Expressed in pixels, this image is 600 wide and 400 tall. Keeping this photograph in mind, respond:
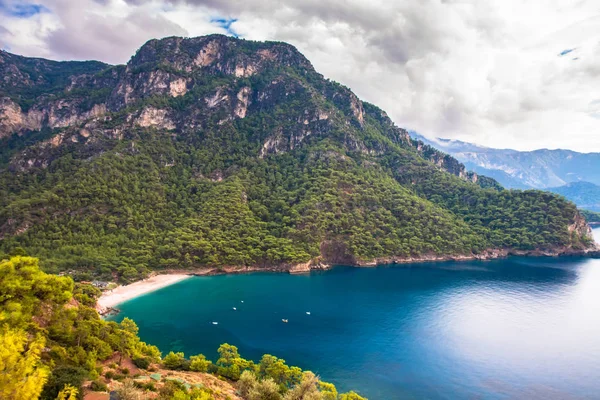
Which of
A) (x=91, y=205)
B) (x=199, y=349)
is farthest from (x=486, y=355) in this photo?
(x=91, y=205)

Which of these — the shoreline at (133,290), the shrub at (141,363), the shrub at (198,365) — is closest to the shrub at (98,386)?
the shrub at (141,363)

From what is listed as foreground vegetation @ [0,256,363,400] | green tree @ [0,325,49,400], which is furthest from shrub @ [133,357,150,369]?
green tree @ [0,325,49,400]

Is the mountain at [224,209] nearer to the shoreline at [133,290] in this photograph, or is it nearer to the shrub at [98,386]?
the shoreline at [133,290]

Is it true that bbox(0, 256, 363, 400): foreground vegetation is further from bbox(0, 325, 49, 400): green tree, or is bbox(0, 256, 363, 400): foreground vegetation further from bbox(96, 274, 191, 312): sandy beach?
bbox(96, 274, 191, 312): sandy beach

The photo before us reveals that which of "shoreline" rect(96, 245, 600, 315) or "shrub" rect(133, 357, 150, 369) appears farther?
"shoreline" rect(96, 245, 600, 315)

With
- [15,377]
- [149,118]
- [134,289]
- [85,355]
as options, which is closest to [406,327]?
[85,355]

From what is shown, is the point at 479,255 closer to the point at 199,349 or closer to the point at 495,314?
the point at 495,314
